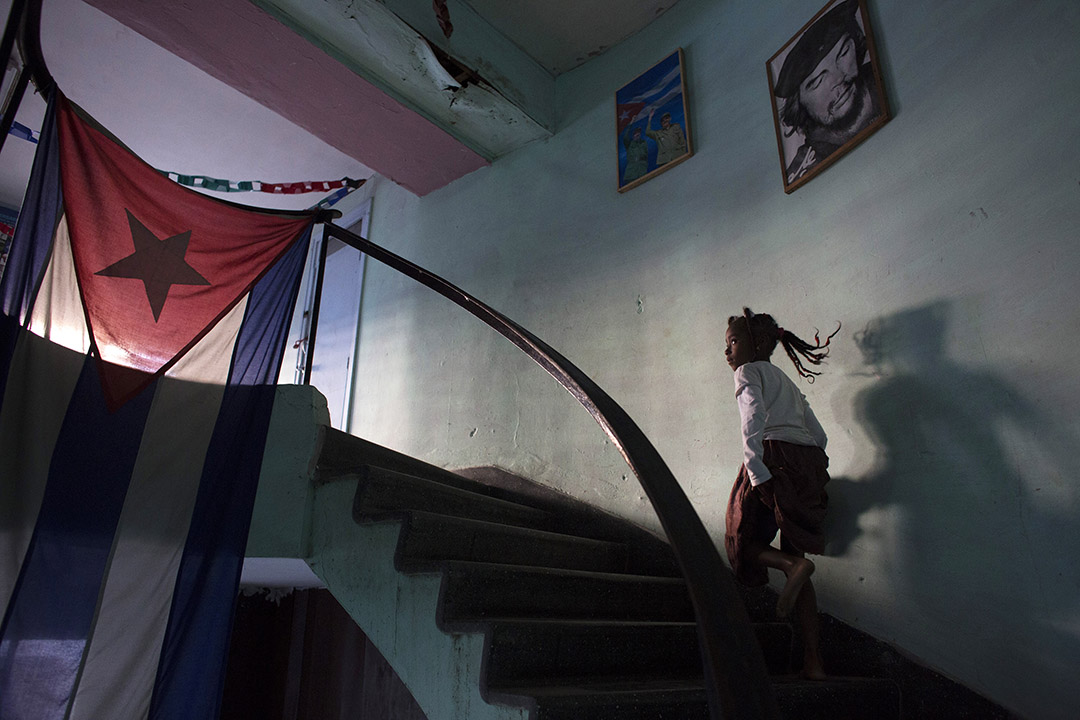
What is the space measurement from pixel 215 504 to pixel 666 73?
122 inches

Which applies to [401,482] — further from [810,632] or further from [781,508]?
[810,632]

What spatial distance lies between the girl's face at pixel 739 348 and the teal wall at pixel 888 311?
0.34 metres

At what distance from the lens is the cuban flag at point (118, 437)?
72.1 inches

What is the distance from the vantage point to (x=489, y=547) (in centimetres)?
230

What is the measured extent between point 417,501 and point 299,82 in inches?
108

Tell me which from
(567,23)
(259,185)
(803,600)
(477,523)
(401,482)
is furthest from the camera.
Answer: (259,185)

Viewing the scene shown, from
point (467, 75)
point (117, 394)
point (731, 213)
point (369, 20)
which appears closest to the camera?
point (117, 394)

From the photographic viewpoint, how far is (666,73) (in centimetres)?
362

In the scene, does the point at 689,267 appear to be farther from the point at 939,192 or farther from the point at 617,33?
the point at 617,33

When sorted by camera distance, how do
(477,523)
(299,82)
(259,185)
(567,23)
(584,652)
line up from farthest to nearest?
1. (259,185)
2. (567,23)
3. (299,82)
4. (477,523)
5. (584,652)

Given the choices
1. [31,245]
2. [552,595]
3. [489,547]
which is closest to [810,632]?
[552,595]

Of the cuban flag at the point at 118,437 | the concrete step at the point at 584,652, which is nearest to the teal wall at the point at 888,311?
the concrete step at the point at 584,652

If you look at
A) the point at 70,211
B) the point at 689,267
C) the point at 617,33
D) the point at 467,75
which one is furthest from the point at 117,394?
the point at 617,33

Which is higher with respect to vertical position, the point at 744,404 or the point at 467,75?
the point at 467,75
